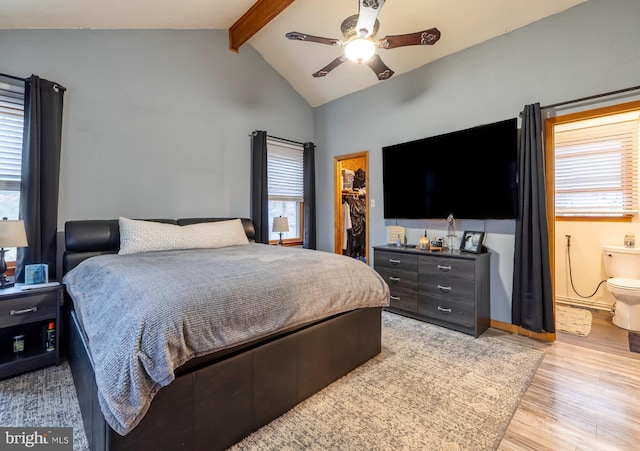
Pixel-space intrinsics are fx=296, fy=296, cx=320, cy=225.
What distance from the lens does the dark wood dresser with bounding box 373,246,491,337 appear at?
2869 millimetres

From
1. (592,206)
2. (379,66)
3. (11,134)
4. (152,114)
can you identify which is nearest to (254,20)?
(152,114)

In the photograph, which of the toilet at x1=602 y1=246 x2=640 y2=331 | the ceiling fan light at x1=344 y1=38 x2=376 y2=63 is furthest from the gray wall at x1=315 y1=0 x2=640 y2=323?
the ceiling fan light at x1=344 y1=38 x2=376 y2=63

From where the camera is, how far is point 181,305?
4.33ft

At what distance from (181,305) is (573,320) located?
408 cm

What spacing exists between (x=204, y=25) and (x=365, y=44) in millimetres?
2543

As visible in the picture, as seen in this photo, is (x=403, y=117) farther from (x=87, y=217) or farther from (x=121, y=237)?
(x=87, y=217)

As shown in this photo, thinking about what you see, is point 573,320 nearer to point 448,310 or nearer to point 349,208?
point 448,310

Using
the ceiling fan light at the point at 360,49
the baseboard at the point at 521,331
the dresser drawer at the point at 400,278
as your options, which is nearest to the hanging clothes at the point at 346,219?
the dresser drawer at the point at 400,278

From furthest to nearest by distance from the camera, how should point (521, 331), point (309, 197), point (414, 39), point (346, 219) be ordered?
point (346, 219) → point (309, 197) → point (521, 331) → point (414, 39)

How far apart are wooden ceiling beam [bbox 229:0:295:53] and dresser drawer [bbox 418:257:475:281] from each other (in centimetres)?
304

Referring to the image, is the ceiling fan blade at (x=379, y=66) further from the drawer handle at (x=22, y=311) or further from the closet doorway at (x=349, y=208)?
the drawer handle at (x=22, y=311)

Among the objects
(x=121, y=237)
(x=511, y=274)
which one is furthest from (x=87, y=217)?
(x=511, y=274)

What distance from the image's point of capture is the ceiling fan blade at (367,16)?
6.39 feet

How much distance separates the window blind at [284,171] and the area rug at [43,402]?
3.08 meters
